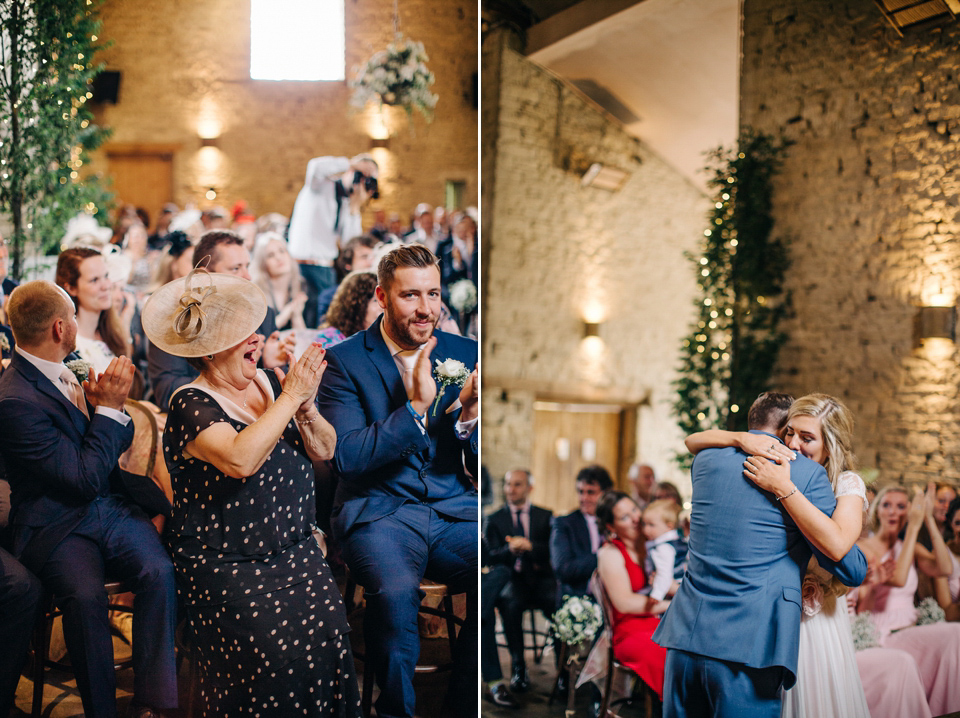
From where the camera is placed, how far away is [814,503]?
8.73 feet

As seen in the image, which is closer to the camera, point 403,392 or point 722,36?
point 403,392

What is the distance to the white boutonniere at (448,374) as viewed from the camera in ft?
9.25

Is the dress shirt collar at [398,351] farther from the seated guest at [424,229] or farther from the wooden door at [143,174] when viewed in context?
the wooden door at [143,174]

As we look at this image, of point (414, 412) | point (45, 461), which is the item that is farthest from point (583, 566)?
point (45, 461)

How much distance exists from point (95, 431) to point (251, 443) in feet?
2.34

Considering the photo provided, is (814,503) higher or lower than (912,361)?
lower

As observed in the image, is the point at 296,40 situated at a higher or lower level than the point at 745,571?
higher

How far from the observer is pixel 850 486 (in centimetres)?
271

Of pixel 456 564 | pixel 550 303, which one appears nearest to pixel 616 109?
pixel 550 303

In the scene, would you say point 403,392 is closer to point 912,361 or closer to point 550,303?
point 912,361

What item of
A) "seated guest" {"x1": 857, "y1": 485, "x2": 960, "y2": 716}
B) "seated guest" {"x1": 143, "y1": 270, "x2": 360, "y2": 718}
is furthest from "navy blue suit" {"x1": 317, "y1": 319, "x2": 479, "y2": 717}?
"seated guest" {"x1": 857, "y1": 485, "x2": 960, "y2": 716}

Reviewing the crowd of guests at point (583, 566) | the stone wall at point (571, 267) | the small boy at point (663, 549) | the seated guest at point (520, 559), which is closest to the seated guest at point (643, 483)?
the stone wall at point (571, 267)

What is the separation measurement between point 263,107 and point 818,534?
9.72ft

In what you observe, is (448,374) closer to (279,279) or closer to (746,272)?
(279,279)
